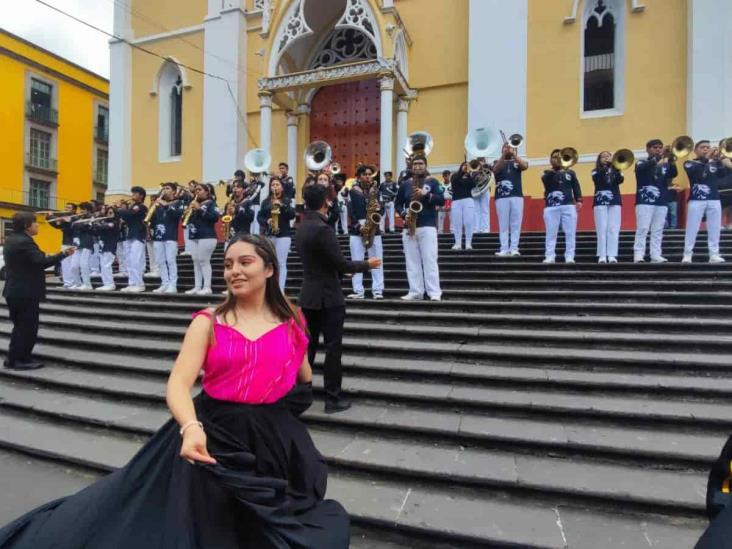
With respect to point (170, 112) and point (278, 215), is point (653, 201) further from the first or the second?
point (170, 112)

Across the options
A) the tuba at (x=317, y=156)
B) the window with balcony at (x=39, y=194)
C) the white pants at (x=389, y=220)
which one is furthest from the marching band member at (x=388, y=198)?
the window with balcony at (x=39, y=194)

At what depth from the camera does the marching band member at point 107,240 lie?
32.5ft

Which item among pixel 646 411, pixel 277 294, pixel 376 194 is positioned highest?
pixel 376 194

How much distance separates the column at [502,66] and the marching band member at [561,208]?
227 inches

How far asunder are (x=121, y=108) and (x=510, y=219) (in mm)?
16400

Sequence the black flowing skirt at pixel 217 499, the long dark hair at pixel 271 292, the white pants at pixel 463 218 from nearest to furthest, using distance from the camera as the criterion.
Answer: the black flowing skirt at pixel 217 499
the long dark hair at pixel 271 292
the white pants at pixel 463 218

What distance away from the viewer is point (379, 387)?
15.5 feet

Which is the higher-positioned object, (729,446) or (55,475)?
(729,446)

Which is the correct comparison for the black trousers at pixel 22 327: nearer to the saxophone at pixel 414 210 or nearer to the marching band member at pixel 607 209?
the saxophone at pixel 414 210

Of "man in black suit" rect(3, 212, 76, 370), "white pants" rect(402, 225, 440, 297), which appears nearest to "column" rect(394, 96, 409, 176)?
"white pants" rect(402, 225, 440, 297)

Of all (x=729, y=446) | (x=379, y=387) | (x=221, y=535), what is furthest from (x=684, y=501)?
(x=221, y=535)

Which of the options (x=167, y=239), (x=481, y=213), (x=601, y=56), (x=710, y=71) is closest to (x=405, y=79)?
(x=601, y=56)

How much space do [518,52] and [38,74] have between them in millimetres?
32398

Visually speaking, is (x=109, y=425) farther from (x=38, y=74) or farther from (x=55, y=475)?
(x=38, y=74)
